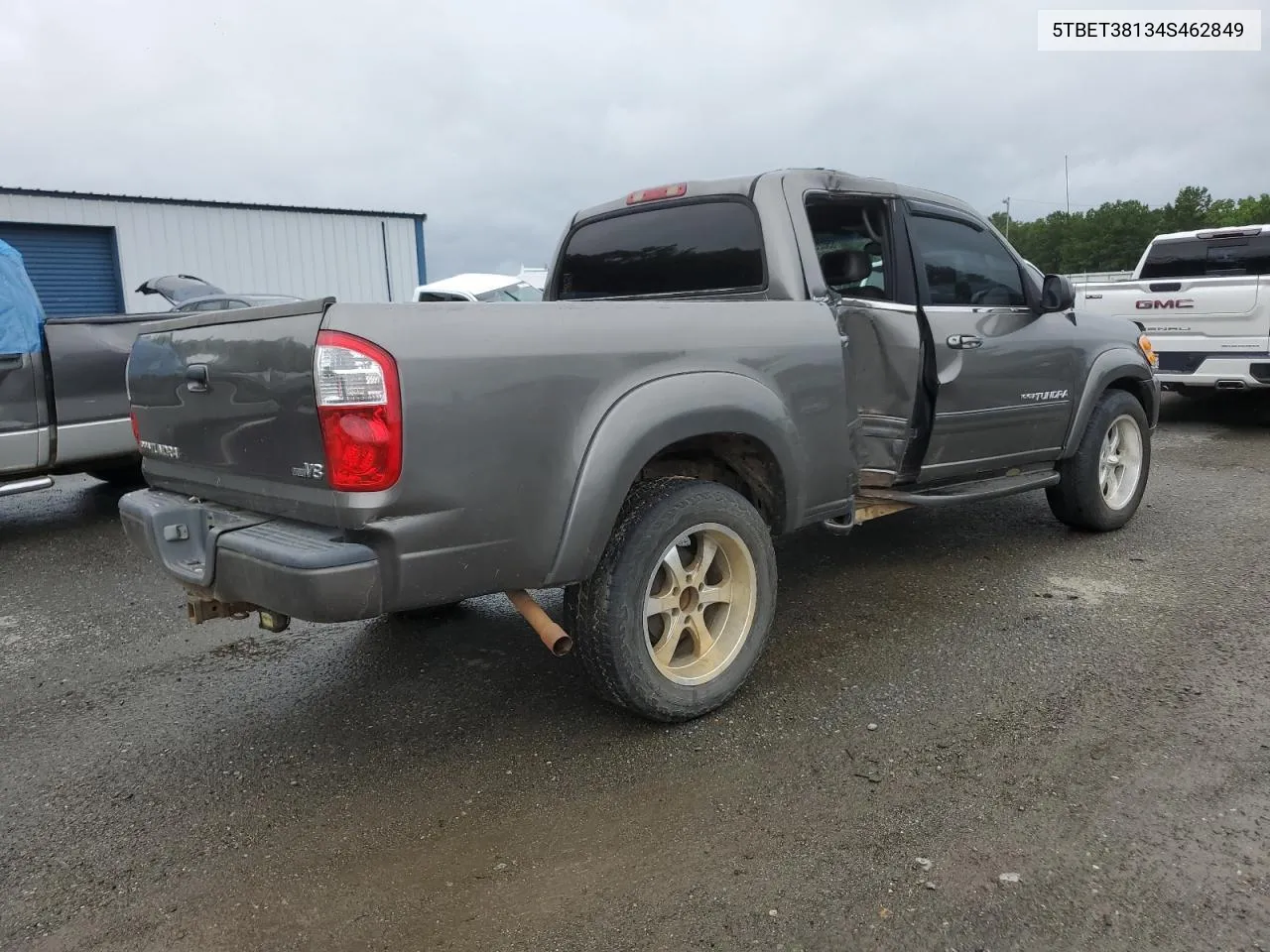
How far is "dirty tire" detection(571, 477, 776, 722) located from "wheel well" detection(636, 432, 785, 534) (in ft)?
0.55

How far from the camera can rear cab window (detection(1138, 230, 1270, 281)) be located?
30.7ft

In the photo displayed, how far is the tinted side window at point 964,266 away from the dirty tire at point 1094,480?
96 cm

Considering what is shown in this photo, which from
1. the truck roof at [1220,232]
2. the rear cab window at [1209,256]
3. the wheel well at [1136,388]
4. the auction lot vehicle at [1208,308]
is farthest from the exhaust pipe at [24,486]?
the rear cab window at [1209,256]

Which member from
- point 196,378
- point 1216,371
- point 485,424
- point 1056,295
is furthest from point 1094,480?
point 196,378

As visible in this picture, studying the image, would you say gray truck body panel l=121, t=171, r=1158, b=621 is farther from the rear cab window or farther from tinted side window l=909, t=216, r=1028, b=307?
the rear cab window

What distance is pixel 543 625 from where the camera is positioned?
2.96m

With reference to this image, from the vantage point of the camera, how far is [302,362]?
2.62 meters

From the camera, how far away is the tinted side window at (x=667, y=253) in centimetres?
407

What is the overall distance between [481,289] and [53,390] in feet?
38.4

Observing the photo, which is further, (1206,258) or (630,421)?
(1206,258)

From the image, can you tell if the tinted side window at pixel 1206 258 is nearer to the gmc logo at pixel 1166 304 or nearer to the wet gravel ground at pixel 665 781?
the gmc logo at pixel 1166 304

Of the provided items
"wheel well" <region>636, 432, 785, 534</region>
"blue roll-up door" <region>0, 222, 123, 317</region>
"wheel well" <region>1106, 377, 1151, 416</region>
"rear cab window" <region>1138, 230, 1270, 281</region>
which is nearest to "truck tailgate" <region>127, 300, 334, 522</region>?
"wheel well" <region>636, 432, 785, 534</region>

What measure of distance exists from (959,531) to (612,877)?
13.2ft

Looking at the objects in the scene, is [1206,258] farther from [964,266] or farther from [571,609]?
[571,609]
